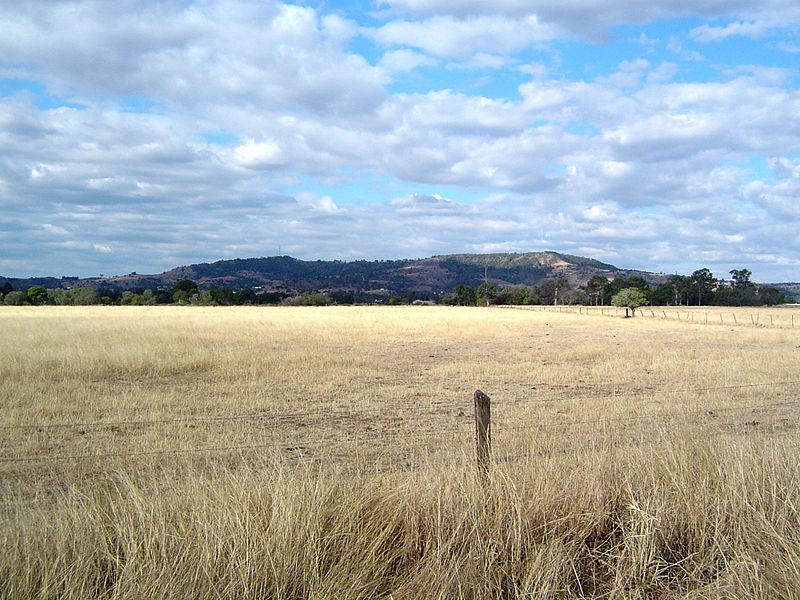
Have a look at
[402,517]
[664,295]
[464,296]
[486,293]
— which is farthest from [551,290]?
[402,517]

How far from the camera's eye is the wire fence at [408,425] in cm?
911

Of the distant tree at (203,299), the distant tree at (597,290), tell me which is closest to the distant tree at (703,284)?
the distant tree at (597,290)

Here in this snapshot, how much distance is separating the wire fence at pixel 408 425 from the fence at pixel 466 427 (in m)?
0.02

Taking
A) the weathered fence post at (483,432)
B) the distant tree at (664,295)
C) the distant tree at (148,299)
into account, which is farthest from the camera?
the distant tree at (664,295)

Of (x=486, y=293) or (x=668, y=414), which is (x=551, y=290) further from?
(x=668, y=414)

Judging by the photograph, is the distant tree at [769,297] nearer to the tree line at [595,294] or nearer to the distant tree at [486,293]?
the tree line at [595,294]

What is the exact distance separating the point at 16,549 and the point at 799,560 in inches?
218

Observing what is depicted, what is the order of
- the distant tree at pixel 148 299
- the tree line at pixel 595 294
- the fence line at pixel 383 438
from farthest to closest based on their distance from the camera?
the tree line at pixel 595 294 → the distant tree at pixel 148 299 → the fence line at pixel 383 438

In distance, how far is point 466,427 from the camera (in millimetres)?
11602

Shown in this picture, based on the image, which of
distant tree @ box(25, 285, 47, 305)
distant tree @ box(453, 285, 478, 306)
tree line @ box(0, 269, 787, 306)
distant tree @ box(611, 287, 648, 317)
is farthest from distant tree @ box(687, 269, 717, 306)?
distant tree @ box(25, 285, 47, 305)

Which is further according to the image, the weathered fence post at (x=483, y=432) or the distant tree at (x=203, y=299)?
the distant tree at (x=203, y=299)

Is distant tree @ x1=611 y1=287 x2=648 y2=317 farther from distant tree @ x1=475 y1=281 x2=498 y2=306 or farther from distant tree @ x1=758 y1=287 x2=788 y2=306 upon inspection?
distant tree @ x1=758 y1=287 x2=788 y2=306

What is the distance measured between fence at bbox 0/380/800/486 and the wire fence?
0.7 inches

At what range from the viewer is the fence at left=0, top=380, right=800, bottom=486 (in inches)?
327
